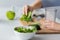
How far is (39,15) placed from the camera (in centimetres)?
164

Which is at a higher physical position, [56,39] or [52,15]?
[52,15]

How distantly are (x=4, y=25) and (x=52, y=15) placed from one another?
1.27 feet

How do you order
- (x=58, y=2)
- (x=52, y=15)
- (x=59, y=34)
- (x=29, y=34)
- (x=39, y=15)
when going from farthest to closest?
(x=58, y=2)
(x=39, y=15)
(x=52, y=15)
(x=59, y=34)
(x=29, y=34)

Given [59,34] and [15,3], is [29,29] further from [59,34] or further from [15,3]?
[15,3]

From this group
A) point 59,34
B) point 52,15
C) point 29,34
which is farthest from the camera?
point 52,15

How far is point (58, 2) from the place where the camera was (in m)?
2.26

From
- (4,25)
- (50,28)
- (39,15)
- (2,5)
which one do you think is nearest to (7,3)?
(2,5)

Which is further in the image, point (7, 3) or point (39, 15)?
point (7, 3)

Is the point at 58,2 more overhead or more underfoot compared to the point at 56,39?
more overhead

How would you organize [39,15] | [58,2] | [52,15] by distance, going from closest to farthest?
[52,15]
[39,15]
[58,2]

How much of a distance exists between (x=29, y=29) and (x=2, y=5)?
1714 mm

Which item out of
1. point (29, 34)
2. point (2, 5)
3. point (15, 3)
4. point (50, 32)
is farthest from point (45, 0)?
point (29, 34)

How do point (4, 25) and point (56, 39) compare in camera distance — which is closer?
point (56, 39)

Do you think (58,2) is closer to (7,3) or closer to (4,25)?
(7,3)
